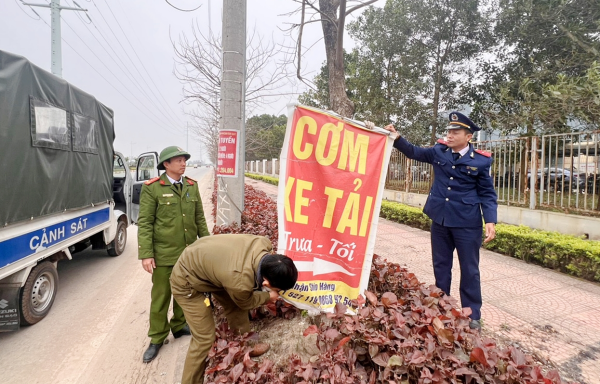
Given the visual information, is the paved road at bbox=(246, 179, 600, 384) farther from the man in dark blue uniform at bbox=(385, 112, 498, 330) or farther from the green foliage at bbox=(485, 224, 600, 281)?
the man in dark blue uniform at bbox=(385, 112, 498, 330)

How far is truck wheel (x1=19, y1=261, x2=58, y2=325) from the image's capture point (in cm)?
312

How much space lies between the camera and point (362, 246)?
2.35 meters

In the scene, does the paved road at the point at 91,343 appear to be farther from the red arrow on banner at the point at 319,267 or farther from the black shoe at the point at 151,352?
the red arrow on banner at the point at 319,267

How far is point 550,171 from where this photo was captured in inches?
226

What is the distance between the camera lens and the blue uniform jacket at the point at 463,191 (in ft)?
8.23

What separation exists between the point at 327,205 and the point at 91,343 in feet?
8.35

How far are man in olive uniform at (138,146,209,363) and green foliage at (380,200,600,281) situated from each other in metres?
4.62

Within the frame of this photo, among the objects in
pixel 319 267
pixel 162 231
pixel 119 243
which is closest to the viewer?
pixel 319 267

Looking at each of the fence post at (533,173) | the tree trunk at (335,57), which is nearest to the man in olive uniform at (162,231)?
the tree trunk at (335,57)

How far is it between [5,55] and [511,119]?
1061 cm

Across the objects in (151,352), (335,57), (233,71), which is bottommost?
(151,352)

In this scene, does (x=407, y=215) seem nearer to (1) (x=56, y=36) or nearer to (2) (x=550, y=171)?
(2) (x=550, y=171)

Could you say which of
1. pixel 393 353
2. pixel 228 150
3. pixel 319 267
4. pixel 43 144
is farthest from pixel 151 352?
pixel 43 144

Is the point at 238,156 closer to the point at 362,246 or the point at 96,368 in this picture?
the point at 362,246
